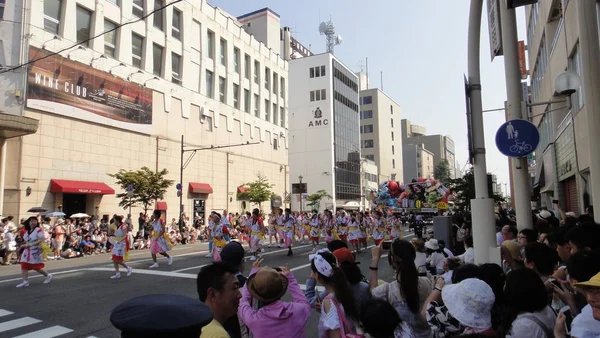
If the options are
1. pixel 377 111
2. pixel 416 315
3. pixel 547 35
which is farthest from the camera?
pixel 377 111

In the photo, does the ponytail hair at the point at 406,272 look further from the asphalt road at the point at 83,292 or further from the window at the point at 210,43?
the window at the point at 210,43

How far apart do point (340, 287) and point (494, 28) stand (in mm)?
5971

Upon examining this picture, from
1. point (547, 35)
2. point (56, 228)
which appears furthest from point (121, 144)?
point (547, 35)

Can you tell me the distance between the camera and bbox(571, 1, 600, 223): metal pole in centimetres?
700

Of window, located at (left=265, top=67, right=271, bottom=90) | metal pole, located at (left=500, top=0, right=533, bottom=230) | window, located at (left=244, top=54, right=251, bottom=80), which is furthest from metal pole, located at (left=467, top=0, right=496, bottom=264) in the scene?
window, located at (left=265, top=67, right=271, bottom=90)

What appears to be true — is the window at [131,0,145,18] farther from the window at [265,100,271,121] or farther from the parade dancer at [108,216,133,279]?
the parade dancer at [108,216,133,279]

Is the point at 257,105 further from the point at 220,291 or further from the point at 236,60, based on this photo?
the point at 220,291

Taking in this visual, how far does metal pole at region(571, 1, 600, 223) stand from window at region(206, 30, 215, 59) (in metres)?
32.8

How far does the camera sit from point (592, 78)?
704 cm

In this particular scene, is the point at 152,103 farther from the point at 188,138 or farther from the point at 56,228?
the point at 56,228

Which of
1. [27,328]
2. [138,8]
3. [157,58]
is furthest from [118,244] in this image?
[138,8]

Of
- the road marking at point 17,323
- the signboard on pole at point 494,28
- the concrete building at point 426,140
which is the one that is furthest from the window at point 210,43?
the concrete building at point 426,140

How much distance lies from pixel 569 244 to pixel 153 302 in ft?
14.2

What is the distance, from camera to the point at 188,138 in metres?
32.7
